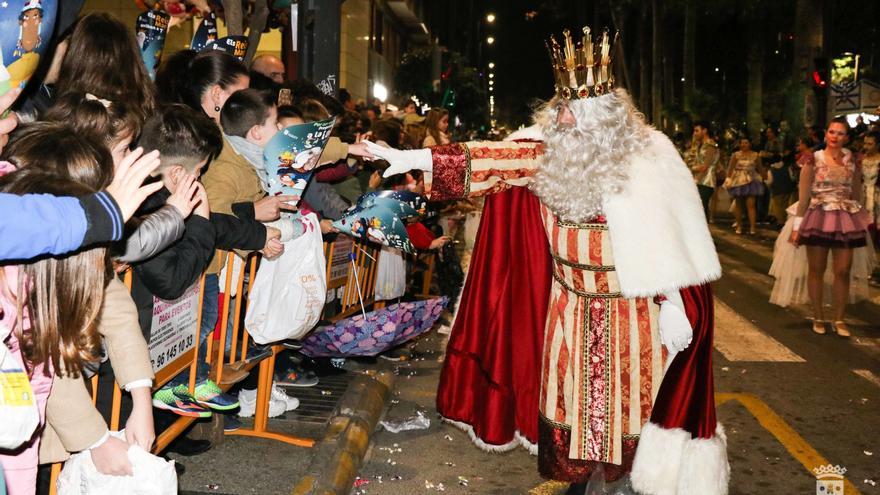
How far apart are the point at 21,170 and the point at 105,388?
1098mm

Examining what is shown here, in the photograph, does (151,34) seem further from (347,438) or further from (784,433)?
(784,433)

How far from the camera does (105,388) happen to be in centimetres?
307

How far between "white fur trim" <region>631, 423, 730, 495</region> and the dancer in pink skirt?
5.06 metres

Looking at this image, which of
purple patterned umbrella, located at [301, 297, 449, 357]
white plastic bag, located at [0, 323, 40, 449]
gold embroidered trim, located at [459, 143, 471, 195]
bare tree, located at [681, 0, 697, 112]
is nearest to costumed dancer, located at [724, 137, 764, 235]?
purple patterned umbrella, located at [301, 297, 449, 357]

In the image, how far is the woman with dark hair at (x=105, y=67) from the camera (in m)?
3.95

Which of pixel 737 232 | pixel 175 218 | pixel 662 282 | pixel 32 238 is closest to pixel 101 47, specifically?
pixel 175 218

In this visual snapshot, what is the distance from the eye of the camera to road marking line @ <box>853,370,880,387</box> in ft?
21.6

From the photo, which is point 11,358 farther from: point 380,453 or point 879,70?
point 879,70

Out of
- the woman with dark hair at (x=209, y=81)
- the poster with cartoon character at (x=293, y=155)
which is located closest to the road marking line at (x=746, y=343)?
the poster with cartoon character at (x=293, y=155)

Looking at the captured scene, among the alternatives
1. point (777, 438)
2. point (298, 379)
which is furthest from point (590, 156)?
point (298, 379)

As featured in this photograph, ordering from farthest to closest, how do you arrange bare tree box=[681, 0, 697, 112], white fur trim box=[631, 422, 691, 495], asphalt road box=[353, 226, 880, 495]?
bare tree box=[681, 0, 697, 112]
asphalt road box=[353, 226, 880, 495]
white fur trim box=[631, 422, 691, 495]

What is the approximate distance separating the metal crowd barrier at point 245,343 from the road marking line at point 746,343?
3.13 metres

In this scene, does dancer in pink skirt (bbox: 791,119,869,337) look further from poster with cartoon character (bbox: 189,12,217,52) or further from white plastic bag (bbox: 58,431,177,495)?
white plastic bag (bbox: 58,431,177,495)

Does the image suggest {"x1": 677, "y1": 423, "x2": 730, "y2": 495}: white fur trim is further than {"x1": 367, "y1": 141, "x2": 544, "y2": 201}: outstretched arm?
No
